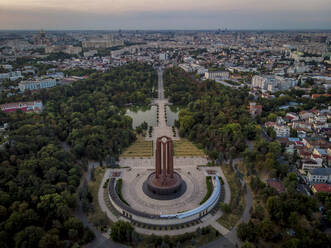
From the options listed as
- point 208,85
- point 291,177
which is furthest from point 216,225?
point 208,85

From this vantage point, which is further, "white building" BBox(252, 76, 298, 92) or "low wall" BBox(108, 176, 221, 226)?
"white building" BBox(252, 76, 298, 92)

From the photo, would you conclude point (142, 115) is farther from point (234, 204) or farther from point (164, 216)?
point (234, 204)

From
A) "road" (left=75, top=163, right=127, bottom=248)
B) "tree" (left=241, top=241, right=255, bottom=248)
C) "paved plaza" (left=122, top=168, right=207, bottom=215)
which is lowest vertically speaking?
"road" (left=75, top=163, right=127, bottom=248)

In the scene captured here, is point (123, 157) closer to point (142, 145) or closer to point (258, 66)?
point (142, 145)

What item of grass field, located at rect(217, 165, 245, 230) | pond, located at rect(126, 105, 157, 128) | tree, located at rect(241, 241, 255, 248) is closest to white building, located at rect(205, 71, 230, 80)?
pond, located at rect(126, 105, 157, 128)

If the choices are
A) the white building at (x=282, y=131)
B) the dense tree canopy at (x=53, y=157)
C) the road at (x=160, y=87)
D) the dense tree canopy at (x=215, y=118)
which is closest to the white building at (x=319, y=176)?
the dense tree canopy at (x=215, y=118)

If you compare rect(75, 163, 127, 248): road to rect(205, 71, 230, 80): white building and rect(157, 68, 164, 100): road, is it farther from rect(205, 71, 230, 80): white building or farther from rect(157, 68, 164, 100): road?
rect(205, 71, 230, 80): white building

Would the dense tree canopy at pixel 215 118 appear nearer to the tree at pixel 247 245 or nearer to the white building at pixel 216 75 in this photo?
the white building at pixel 216 75
